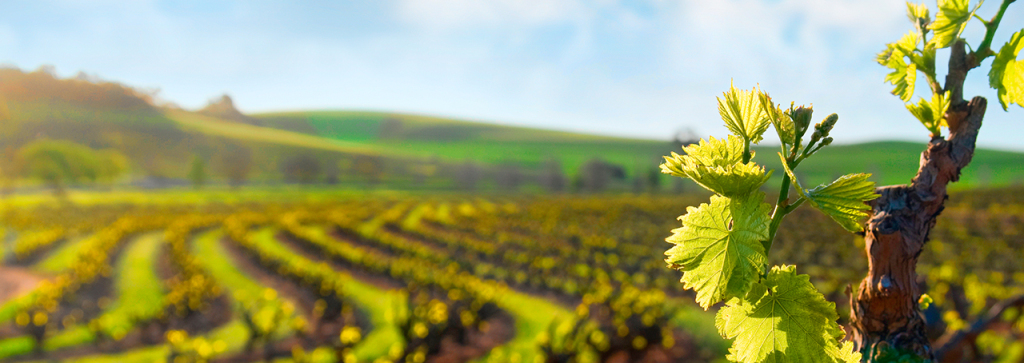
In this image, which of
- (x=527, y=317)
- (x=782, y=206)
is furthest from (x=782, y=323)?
(x=527, y=317)

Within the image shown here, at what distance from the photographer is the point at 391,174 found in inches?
2985

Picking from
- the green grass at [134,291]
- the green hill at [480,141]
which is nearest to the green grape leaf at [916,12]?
the green grass at [134,291]

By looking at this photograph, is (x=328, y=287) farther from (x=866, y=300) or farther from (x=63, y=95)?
(x=63, y=95)

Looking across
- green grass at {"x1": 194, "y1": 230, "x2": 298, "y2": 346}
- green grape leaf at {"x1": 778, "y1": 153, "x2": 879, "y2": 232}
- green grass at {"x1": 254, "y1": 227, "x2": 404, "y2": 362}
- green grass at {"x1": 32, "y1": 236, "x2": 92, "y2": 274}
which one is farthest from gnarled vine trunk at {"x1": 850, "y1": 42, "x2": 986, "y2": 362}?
green grass at {"x1": 32, "y1": 236, "x2": 92, "y2": 274}

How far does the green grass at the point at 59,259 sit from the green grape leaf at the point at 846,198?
59.6 ft

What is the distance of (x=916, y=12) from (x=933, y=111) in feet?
0.53

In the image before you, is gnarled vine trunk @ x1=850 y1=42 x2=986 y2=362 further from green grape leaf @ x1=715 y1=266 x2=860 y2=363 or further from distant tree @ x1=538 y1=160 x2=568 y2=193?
distant tree @ x1=538 y1=160 x2=568 y2=193

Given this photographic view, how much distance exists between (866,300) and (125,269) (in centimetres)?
1666

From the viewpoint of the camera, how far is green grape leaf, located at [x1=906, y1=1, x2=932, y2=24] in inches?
28.4

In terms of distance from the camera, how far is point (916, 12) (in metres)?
0.73

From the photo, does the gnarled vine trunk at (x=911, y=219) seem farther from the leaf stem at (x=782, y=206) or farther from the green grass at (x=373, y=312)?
the green grass at (x=373, y=312)

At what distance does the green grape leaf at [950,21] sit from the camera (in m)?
0.65

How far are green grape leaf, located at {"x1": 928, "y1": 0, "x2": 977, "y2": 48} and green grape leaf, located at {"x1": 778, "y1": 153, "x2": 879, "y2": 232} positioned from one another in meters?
0.33

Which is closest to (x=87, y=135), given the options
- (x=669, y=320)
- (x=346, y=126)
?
(x=346, y=126)
